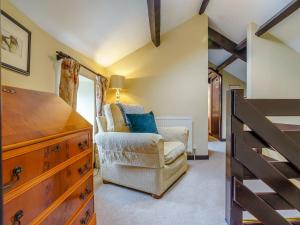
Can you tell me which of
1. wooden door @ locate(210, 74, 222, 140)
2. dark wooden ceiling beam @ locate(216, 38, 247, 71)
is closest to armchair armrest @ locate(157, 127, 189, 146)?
dark wooden ceiling beam @ locate(216, 38, 247, 71)

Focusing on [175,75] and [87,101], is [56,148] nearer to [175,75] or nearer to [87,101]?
[87,101]

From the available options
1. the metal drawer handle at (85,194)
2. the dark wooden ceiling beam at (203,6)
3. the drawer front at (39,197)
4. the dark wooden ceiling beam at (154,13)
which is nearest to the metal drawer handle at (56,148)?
the drawer front at (39,197)

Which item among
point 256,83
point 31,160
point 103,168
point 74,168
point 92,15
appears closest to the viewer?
point 31,160

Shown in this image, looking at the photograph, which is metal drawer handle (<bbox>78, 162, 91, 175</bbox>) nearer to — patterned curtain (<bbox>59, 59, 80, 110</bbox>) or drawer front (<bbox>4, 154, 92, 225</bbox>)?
drawer front (<bbox>4, 154, 92, 225</bbox>)

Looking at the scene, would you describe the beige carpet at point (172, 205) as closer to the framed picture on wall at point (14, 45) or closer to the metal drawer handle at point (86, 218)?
the metal drawer handle at point (86, 218)

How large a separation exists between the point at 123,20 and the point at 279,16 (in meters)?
2.22

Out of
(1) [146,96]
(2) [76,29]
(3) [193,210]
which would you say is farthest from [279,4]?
(3) [193,210]

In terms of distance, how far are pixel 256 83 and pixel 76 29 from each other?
3.11 meters

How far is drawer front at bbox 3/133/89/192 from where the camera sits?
0.71m

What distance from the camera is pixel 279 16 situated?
118 inches

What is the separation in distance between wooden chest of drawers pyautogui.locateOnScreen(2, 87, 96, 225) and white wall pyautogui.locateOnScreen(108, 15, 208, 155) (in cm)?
269

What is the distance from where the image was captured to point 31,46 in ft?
6.17

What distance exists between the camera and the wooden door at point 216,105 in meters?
6.32

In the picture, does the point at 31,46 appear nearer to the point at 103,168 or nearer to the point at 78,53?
the point at 78,53
